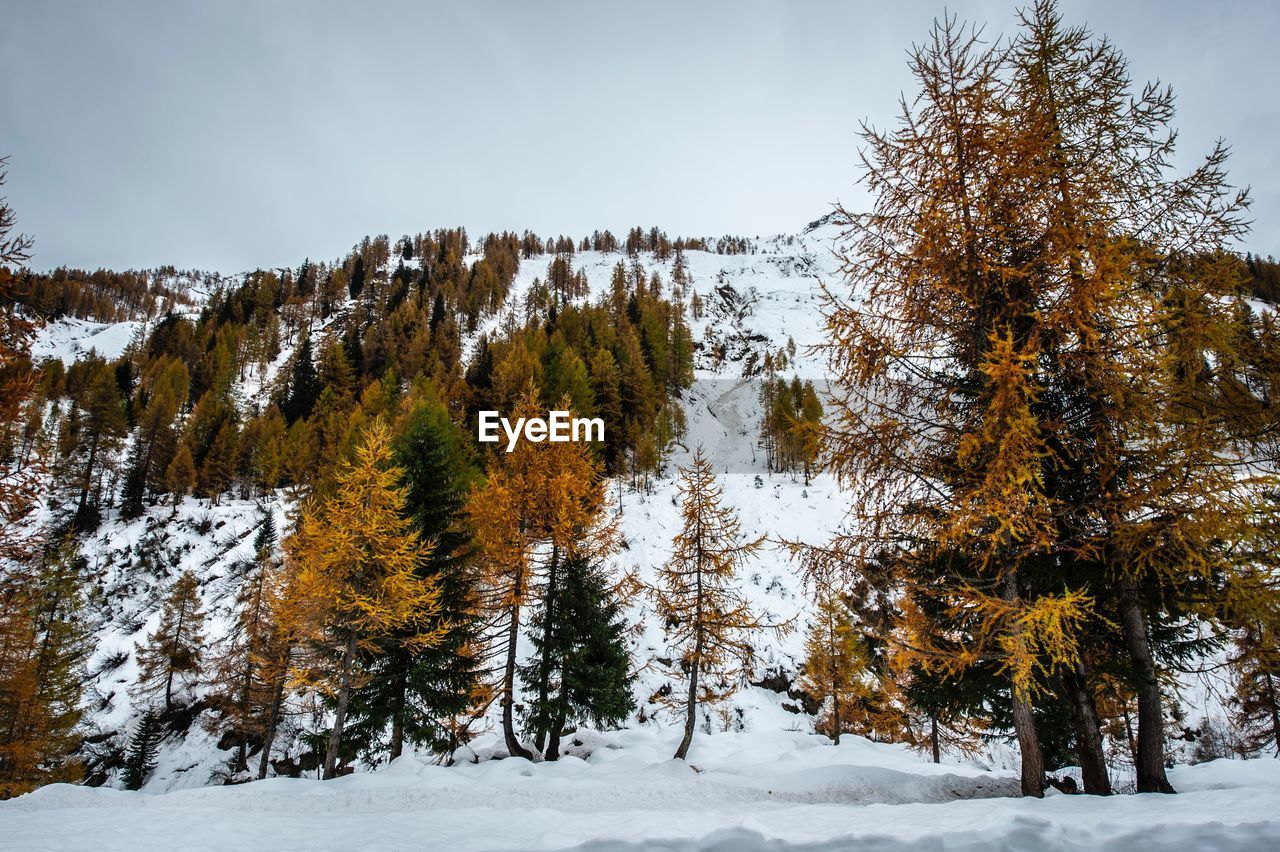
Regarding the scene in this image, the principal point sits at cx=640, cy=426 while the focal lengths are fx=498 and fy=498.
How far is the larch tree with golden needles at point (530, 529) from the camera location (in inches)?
528

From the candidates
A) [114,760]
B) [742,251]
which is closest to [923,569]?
[114,760]

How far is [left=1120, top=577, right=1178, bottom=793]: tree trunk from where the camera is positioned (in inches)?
283

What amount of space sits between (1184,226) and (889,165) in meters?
4.26

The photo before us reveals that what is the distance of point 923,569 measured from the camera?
29.8 feet

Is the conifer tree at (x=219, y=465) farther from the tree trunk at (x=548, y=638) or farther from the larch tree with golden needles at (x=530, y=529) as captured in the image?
the tree trunk at (x=548, y=638)

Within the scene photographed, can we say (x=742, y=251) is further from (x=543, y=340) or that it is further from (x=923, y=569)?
(x=923, y=569)

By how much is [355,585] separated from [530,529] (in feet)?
15.0

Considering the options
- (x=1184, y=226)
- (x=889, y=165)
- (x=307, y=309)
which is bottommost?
(x=1184, y=226)

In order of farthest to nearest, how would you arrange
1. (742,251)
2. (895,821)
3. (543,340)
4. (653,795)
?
(742,251), (543,340), (653,795), (895,821)

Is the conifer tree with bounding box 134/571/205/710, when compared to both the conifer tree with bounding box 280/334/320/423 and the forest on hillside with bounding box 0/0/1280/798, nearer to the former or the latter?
the forest on hillside with bounding box 0/0/1280/798

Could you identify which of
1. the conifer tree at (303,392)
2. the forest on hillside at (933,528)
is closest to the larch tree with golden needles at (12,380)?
the forest on hillside at (933,528)

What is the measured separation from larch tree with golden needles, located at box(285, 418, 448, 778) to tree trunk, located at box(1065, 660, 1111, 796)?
13.4 metres

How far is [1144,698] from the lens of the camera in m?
7.50

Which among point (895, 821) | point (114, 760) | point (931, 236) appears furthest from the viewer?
point (114, 760)
